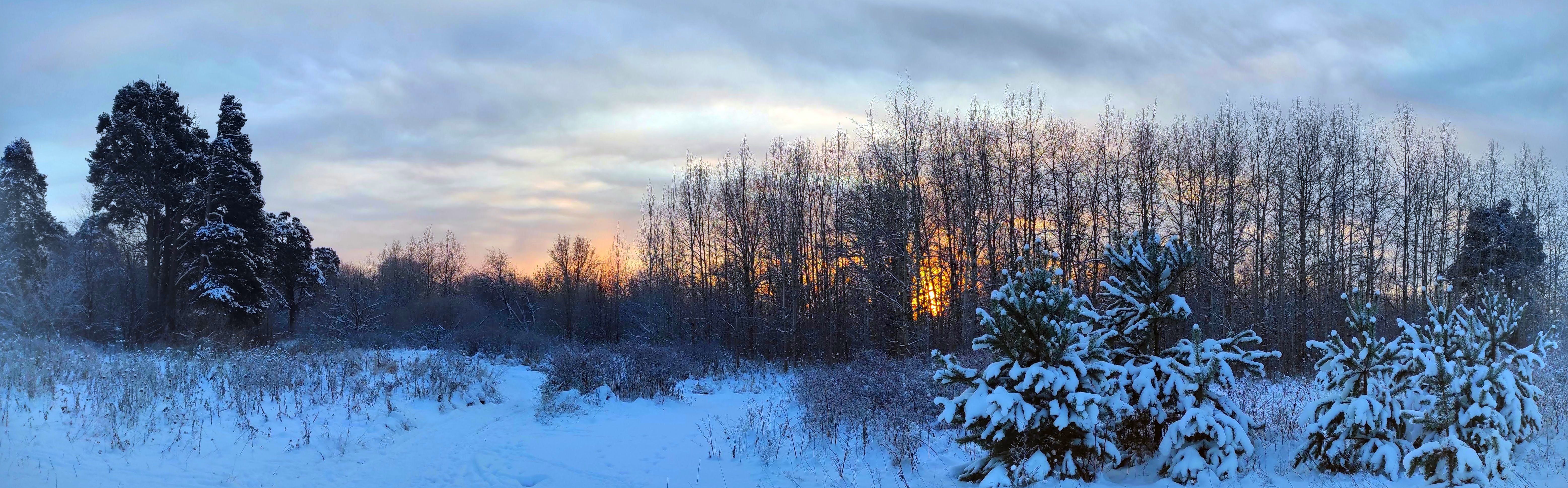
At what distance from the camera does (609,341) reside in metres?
38.6

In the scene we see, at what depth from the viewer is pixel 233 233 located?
2697cm

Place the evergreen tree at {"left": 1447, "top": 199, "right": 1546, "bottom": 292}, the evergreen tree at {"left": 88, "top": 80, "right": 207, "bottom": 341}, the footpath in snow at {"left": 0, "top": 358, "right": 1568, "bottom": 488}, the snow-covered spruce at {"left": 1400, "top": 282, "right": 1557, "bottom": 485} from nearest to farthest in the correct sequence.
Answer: the snow-covered spruce at {"left": 1400, "top": 282, "right": 1557, "bottom": 485} → the footpath in snow at {"left": 0, "top": 358, "right": 1568, "bottom": 488} → the evergreen tree at {"left": 88, "top": 80, "right": 207, "bottom": 341} → the evergreen tree at {"left": 1447, "top": 199, "right": 1546, "bottom": 292}

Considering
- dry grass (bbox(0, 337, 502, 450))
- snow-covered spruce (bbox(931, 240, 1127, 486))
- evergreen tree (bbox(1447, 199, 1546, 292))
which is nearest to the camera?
snow-covered spruce (bbox(931, 240, 1127, 486))

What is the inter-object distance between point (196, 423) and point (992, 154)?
21761mm

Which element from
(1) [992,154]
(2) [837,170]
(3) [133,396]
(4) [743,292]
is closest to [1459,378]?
(3) [133,396]

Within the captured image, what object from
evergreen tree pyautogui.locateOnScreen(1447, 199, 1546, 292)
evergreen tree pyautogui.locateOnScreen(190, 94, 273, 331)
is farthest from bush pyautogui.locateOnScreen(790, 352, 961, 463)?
evergreen tree pyautogui.locateOnScreen(1447, 199, 1546, 292)

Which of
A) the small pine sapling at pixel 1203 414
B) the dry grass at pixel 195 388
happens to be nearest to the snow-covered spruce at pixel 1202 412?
the small pine sapling at pixel 1203 414

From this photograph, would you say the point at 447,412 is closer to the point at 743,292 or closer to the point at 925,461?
the point at 925,461

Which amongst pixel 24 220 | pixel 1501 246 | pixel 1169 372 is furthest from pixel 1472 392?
pixel 1501 246

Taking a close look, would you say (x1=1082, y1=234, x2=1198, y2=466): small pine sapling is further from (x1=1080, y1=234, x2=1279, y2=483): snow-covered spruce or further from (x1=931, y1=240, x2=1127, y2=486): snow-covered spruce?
(x1=931, y1=240, x2=1127, y2=486): snow-covered spruce

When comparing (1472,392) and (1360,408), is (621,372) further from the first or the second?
(1472,392)

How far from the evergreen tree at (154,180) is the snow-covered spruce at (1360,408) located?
3038 centimetres

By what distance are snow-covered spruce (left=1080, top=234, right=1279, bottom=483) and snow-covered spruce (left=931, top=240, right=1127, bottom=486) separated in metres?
0.32

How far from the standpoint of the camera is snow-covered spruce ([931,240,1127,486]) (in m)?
6.20
